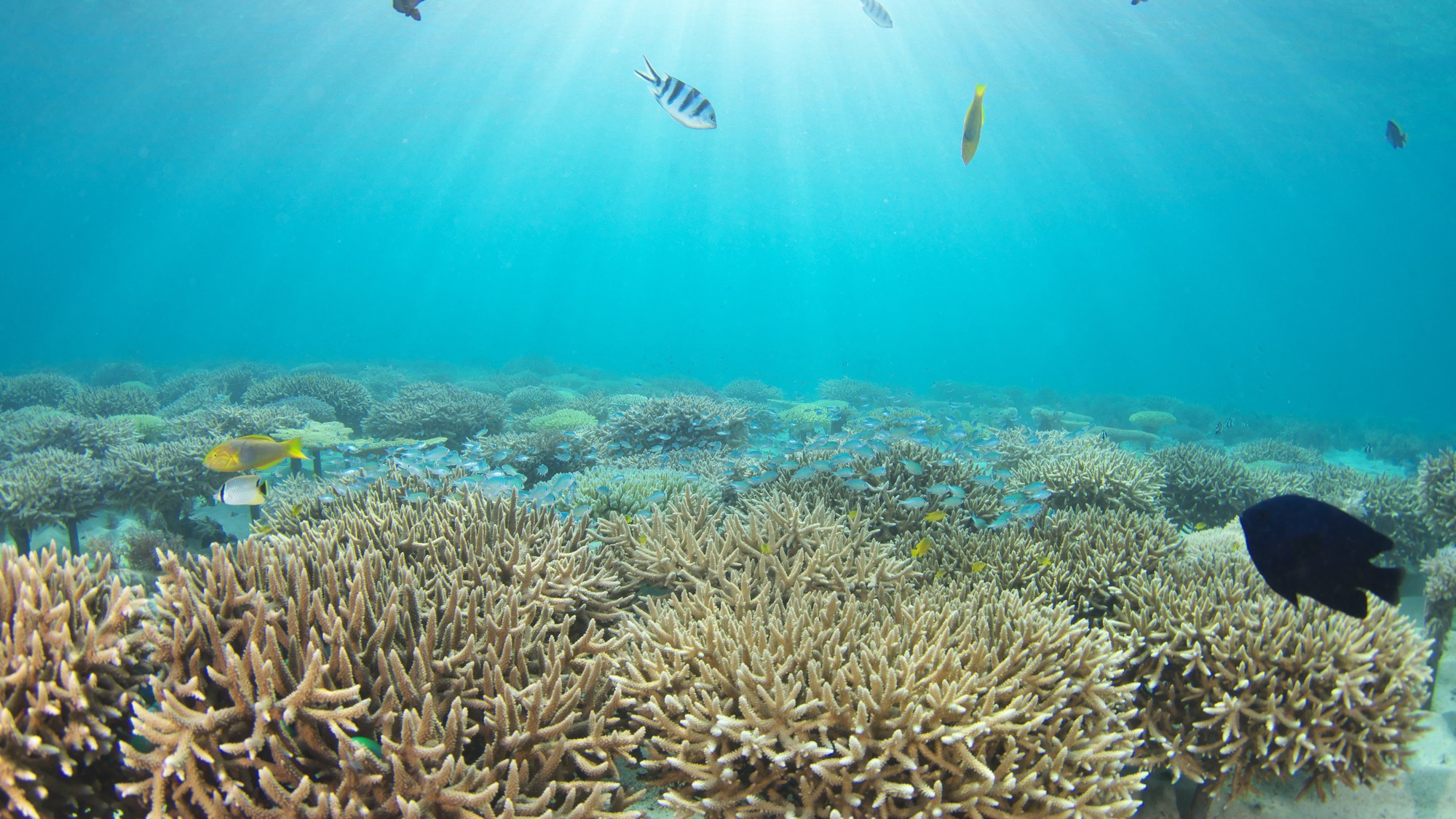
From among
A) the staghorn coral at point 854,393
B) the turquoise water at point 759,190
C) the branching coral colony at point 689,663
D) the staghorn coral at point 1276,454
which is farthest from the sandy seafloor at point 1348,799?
the turquoise water at point 759,190

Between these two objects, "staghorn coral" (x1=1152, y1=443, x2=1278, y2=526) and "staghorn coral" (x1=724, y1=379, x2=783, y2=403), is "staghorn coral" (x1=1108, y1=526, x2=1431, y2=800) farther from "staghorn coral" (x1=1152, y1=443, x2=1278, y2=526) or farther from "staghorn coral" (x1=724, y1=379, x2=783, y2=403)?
"staghorn coral" (x1=724, y1=379, x2=783, y2=403)

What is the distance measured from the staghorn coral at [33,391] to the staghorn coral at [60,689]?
20350mm

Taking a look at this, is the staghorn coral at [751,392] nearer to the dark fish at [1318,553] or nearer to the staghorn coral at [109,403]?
the staghorn coral at [109,403]

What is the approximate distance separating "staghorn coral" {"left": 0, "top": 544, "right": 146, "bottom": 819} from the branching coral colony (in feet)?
0.04

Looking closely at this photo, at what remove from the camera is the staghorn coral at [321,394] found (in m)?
14.4

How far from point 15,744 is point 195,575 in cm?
125

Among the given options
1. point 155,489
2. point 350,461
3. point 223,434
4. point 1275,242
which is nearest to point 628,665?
point 350,461

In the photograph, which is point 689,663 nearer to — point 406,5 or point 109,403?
point 406,5

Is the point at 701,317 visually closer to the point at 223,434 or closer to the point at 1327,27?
the point at 1327,27

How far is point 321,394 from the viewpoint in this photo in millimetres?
14641

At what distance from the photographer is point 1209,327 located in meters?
127

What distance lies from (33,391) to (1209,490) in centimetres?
2813

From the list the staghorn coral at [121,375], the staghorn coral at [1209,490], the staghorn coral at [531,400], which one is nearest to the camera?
the staghorn coral at [1209,490]

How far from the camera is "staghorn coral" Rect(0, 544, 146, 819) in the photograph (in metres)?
1.86
